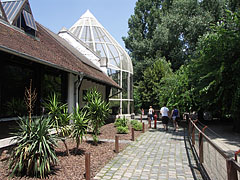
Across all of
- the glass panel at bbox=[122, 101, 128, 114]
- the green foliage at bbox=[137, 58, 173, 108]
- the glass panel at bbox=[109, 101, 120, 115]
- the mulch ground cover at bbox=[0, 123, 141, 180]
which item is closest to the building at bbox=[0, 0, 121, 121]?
the mulch ground cover at bbox=[0, 123, 141, 180]

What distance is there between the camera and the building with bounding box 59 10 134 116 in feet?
62.2

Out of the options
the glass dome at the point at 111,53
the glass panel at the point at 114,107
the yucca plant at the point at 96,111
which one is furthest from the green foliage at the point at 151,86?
the yucca plant at the point at 96,111

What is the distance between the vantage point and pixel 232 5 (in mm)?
30328

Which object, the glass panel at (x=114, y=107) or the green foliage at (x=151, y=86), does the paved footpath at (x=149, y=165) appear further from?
the green foliage at (x=151, y=86)

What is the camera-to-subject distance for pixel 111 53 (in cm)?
2123

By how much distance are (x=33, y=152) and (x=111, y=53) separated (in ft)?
57.2

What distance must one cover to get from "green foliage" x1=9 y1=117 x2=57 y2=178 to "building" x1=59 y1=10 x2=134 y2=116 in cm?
1442

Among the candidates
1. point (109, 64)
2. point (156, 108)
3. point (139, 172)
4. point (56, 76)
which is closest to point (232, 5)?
point (156, 108)

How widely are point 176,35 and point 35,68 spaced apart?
28.4 meters

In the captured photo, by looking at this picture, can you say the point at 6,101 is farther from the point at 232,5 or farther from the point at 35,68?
the point at 232,5

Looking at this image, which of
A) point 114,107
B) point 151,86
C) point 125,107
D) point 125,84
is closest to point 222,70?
point 114,107

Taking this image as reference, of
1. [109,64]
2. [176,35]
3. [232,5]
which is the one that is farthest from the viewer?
[176,35]

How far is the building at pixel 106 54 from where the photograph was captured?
1897cm

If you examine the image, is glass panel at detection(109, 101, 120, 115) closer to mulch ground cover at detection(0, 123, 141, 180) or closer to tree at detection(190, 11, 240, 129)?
tree at detection(190, 11, 240, 129)
